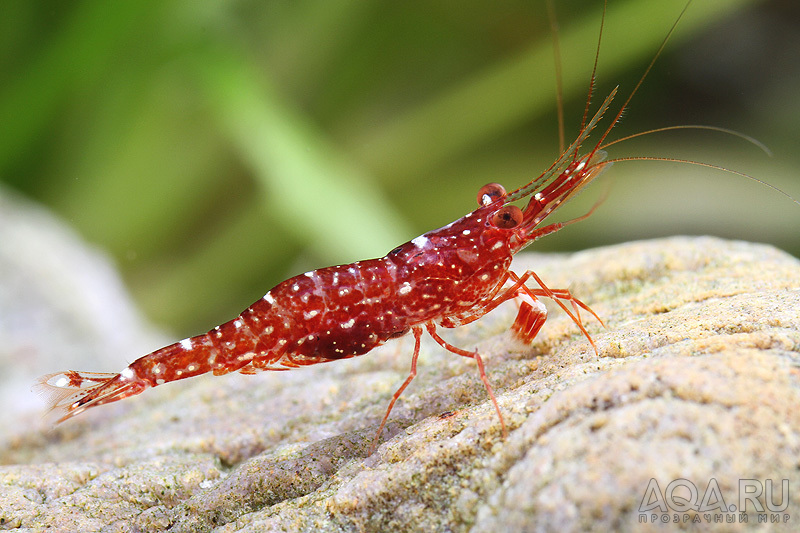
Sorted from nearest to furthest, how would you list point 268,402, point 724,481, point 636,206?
point 724,481 → point 268,402 → point 636,206

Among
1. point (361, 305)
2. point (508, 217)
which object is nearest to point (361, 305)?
point (361, 305)

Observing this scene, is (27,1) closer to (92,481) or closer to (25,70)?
(25,70)

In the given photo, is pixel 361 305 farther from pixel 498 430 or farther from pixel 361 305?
pixel 498 430

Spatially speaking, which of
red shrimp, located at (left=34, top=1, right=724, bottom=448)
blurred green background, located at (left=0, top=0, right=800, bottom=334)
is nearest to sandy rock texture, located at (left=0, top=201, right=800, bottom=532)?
red shrimp, located at (left=34, top=1, right=724, bottom=448)

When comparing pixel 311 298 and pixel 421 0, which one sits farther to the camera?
pixel 421 0

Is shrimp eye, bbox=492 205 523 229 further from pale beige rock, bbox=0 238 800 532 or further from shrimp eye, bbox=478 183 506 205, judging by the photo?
pale beige rock, bbox=0 238 800 532

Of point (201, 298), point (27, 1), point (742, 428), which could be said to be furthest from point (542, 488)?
point (27, 1)
